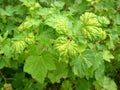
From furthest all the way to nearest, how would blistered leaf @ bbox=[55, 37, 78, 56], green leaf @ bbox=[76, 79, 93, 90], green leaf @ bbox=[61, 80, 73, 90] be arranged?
1. green leaf @ bbox=[61, 80, 73, 90]
2. green leaf @ bbox=[76, 79, 93, 90]
3. blistered leaf @ bbox=[55, 37, 78, 56]

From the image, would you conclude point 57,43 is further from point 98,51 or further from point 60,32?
point 98,51

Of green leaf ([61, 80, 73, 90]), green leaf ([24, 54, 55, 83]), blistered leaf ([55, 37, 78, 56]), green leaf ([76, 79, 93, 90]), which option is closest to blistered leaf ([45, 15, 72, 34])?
blistered leaf ([55, 37, 78, 56])

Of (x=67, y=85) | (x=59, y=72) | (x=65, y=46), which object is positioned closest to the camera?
(x=65, y=46)

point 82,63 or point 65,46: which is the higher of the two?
point 65,46

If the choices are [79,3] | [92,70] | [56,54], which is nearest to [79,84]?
[92,70]

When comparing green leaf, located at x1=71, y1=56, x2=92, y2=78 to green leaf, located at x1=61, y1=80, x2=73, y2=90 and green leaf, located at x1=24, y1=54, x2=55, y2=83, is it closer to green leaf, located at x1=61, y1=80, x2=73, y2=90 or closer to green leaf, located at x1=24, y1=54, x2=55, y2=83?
green leaf, located at x1=24, y1=54, x2=55, y2=83

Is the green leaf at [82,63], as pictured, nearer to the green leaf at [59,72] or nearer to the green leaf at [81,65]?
the green leaf at [81,65]

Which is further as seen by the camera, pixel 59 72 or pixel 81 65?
pixel 59 72

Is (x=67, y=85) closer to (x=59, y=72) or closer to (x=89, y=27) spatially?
(x=59, y=72)

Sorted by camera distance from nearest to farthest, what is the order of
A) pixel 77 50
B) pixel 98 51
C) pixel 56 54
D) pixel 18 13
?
pixel 77 50 → pixel 56 54 → pixel 98 51 → pixel 18 13

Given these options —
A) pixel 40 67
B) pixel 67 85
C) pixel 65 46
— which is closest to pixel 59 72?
pixel 40 67

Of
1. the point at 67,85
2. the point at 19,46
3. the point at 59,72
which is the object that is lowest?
the point at 67,85
